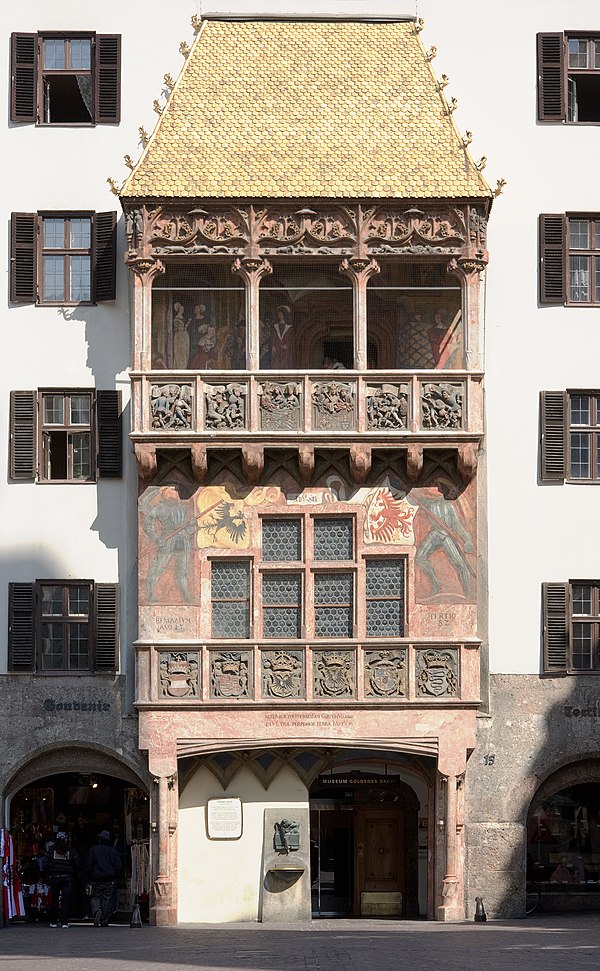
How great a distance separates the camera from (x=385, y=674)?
103 feet

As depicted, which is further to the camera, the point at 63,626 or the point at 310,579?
the point at 63,626

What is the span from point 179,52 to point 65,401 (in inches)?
258

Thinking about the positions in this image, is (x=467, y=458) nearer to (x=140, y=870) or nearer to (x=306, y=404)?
(x=306, y=404)

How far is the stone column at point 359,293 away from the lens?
31.4 meters

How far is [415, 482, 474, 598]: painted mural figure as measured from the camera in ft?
104

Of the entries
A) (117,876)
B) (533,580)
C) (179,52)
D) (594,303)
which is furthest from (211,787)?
(179,52)

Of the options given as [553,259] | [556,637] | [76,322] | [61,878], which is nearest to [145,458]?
[76,322]

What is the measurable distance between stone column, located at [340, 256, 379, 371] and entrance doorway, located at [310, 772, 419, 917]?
770 cm

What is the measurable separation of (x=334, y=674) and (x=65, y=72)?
454 inches

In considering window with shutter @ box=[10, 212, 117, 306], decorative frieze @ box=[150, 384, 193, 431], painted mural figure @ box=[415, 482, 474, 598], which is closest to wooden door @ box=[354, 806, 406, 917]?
painted mural figure @ box=[415, 482, 474, 598]

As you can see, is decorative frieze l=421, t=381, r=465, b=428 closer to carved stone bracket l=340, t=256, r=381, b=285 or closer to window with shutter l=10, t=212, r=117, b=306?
carved stone bracket l=340, t=256, r=381, b=285

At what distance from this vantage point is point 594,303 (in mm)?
33281

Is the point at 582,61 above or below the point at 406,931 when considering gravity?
above

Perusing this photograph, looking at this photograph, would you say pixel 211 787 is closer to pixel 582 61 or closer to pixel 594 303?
pixel 594 303
